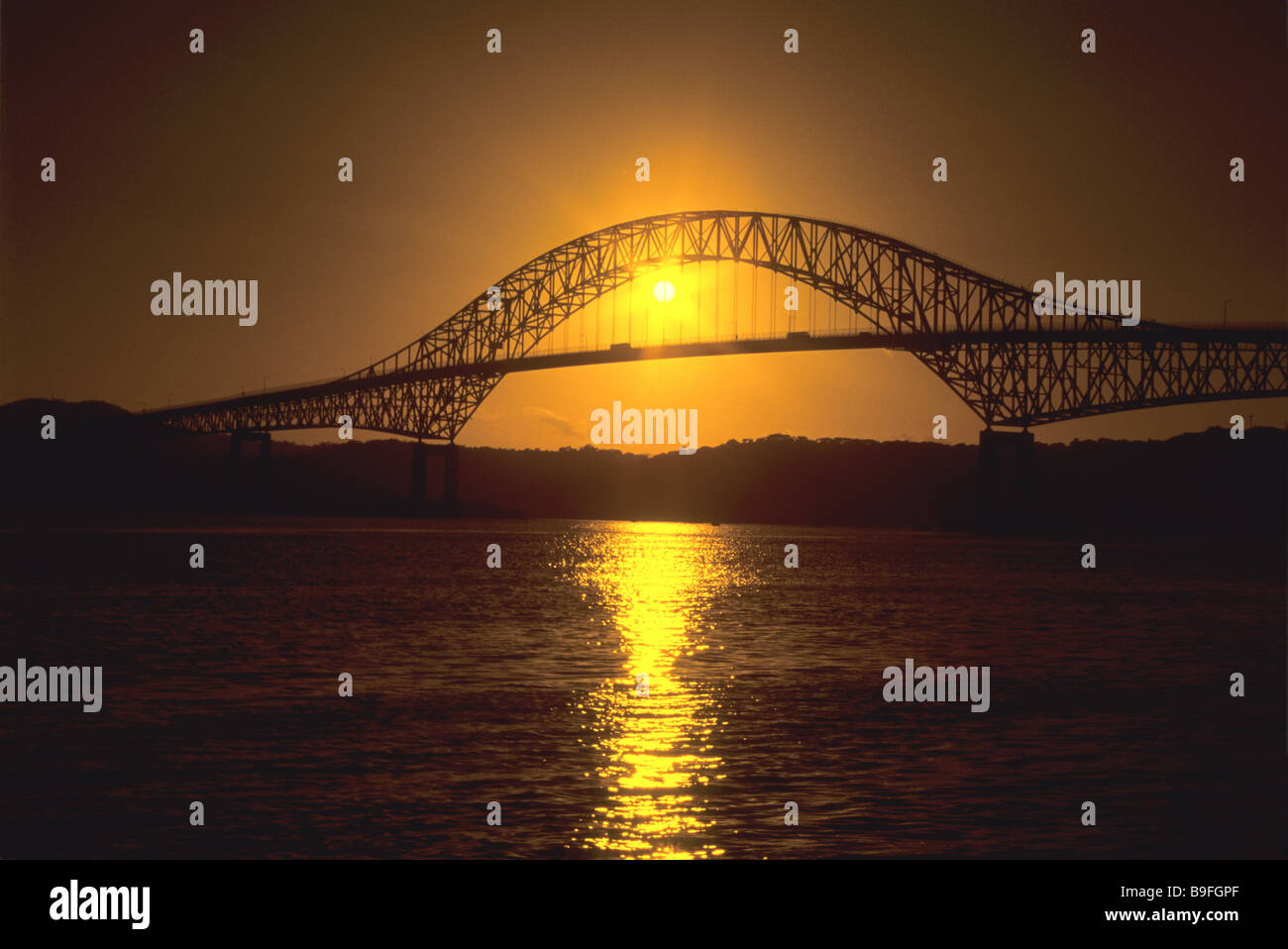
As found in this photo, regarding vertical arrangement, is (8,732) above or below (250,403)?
below

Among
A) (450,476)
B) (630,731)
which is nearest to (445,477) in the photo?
(450,476)

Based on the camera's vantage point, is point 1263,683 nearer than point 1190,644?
Yes

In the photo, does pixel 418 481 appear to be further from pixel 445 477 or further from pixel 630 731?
pixel 630 731

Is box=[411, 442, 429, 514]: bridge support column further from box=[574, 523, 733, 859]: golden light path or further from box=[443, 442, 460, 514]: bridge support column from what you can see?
box=[574, 523, 733, 859]: golden light path

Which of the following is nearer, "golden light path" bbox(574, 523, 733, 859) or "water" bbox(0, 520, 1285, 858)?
"golden light path" bbox(574, 523, 733, 859)

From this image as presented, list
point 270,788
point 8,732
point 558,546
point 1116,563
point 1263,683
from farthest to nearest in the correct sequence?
point 558,546
point 1116,563
point 1263,683
point 8,732
point 270,788

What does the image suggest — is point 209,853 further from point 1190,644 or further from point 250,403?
point 250,403

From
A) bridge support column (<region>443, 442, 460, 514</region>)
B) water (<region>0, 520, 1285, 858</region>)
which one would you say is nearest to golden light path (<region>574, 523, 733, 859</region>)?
water (<region>0, 520, 1285, 858</region>)

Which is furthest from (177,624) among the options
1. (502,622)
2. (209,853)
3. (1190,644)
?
(1190,644)
